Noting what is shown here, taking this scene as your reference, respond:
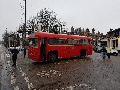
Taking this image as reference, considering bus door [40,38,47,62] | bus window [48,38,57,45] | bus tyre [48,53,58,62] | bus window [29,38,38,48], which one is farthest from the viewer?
bus tyre [48,53,58,62]

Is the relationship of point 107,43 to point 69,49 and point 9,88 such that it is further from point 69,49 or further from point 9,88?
point 9,88

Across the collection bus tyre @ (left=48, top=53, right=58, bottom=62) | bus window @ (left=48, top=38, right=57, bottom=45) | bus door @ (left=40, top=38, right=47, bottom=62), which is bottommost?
bus tyre @ (left=48, top=53, right=58, bottom=62)

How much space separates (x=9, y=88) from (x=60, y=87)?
245 centimetres

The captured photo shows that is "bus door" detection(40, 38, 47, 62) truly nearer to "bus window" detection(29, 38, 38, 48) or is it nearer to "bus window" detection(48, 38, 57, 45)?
"bus window" detection(29, 38, 38, 48)

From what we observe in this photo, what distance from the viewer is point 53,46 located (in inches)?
918

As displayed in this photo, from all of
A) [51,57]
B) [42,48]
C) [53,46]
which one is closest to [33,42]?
[42,48]

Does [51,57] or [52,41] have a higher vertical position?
[52,41]

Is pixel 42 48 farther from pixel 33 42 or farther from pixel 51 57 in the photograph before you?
pixel 51 57

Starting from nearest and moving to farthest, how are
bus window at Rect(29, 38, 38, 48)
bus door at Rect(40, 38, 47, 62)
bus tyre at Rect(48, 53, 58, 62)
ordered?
1. bus window at Rect(29, 38, 38, 48)
2. bus door at Rect(40, 38, 47, 62)
3. bus tyre at Rect(48, 53, 58, 62)

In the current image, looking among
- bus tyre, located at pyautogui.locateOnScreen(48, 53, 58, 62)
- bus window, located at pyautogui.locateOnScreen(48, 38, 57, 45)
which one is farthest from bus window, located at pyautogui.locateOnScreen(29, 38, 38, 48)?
bus tyre, located at pyautogui.locateOnScreen(48, 53, 58, 62)

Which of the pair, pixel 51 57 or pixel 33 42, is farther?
pixel 51 57

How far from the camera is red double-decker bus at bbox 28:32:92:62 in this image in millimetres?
21938

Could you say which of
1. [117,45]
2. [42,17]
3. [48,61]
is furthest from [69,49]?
[42,17]

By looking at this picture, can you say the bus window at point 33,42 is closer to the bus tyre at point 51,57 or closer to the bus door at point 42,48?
the bus door at point 42,48
